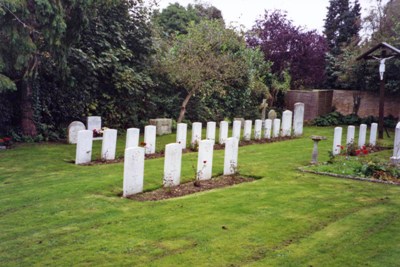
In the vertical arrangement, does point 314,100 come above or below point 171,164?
above

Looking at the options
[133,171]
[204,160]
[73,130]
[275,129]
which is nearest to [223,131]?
[275,129]

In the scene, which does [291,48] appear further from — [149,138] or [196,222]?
[196,222]

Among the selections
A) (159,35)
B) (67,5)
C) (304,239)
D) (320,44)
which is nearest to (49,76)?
(67,5)

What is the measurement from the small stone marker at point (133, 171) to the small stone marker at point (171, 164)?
65 cm

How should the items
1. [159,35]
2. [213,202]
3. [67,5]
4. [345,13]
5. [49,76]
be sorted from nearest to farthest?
[213,202] < [67,5] < [49,76] < [159,35] < [345,13]

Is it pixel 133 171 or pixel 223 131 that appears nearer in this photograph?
pixel 133 171

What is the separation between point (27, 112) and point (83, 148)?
4.40 m

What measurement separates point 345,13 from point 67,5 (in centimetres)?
2891

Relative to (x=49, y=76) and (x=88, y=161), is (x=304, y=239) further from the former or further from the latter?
(x=49, y=76)

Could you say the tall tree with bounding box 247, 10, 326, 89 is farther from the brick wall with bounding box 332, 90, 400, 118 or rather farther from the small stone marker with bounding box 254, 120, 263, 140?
the small stone marker with bounding box 254, 120, 263, 140

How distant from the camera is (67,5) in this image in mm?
13000

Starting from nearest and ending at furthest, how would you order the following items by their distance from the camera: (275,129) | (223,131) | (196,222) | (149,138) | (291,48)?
1. (196,222)
2. (149,138)
3. (223,131)
4. (275,129)
5. (291,48)

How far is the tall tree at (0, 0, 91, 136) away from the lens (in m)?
11.5

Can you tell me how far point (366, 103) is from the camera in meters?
25.7
